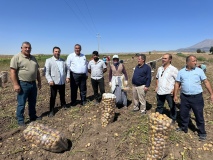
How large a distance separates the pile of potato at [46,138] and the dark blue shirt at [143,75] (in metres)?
2.46

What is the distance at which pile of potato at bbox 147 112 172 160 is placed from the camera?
3338 millimetres

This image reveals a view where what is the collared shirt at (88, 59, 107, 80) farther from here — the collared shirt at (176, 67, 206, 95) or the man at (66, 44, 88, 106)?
the collared shirt at (176, 67, 206, 95)

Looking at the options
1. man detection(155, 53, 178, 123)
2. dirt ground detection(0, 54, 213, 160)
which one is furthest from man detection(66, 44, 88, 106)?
man detection(155, 53, 178, 123)

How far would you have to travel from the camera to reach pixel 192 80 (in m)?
4.11

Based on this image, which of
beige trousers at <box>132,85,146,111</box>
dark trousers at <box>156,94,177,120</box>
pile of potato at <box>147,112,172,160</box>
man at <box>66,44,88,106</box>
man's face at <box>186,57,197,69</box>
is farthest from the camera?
man at <box>66,44,88,106</box>

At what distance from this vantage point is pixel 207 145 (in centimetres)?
408

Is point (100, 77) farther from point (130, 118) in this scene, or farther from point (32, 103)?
point (32, 103)

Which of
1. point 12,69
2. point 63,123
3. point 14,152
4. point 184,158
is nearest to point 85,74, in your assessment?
point 63,123

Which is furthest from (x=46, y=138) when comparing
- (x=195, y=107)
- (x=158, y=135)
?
(x=195, y=107)

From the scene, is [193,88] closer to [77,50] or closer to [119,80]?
[119,80]

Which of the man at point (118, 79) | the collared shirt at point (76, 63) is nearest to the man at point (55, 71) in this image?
the collared shirt at point (76, 63)

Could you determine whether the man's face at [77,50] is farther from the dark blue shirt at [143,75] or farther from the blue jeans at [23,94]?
the dark blue shirt at [143,75]

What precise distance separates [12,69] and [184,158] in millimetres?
4033

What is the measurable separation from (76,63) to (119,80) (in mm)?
1350
